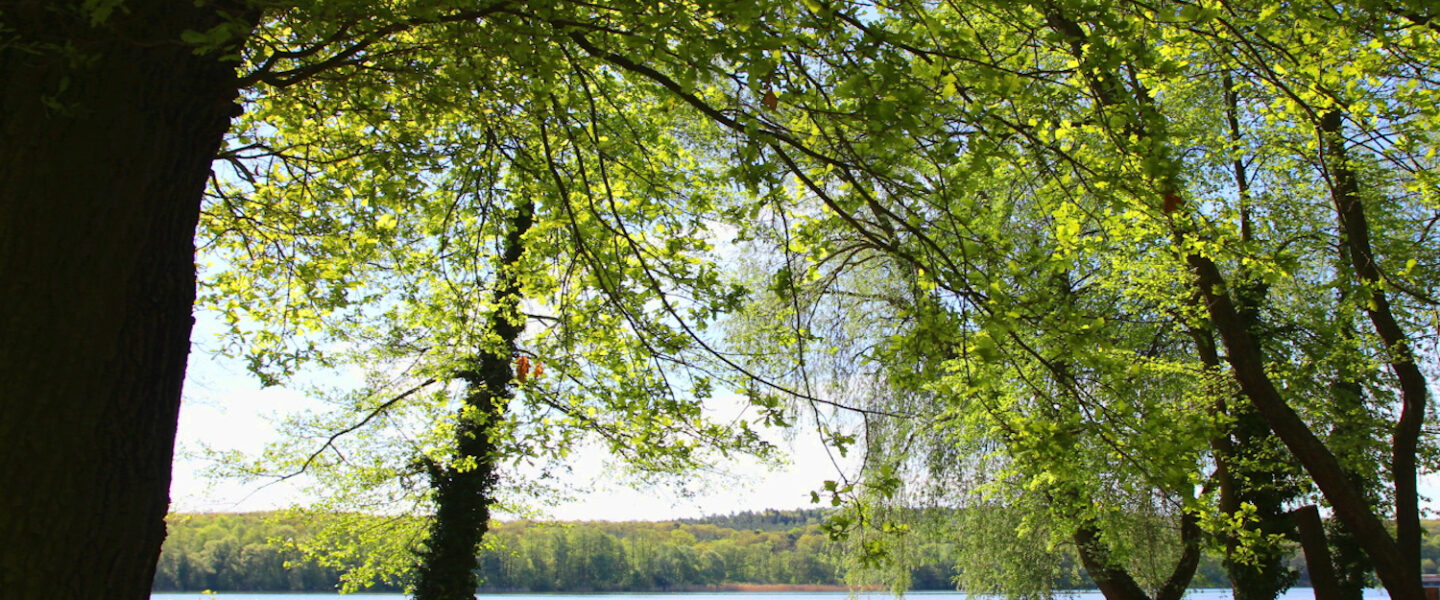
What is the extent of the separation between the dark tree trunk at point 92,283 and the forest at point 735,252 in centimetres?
1

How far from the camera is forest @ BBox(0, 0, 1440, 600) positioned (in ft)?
9.48

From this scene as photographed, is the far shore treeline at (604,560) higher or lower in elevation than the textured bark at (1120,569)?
lower

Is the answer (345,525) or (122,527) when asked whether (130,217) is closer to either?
(122,527)

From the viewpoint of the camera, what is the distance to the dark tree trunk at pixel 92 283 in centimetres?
262

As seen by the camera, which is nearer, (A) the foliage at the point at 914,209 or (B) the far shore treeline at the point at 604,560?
(A) the foliage at the point at 914,209

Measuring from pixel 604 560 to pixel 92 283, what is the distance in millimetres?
49662

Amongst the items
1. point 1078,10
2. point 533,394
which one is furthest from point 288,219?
point 1078,10

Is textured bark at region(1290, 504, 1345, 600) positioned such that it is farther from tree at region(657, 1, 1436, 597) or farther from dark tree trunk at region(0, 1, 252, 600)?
dark tree trunk at region(0, 1, 252, 600)

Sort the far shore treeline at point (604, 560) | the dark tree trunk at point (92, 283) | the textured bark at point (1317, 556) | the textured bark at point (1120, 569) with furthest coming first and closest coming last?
the far shore treeline at point (604, 560) → the textured bark at point (1120, 569) → the textured bark at point (1317, 556) → the dark tree trunk at point (92, 283)

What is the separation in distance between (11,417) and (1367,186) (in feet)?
39.1

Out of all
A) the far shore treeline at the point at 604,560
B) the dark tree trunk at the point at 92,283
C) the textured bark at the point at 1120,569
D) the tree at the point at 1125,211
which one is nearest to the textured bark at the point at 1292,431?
the tree at the point at 1125,211

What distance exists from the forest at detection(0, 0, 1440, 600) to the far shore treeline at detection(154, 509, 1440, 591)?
14188 millimetres

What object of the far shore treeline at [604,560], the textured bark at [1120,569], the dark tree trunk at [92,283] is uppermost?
the dark tree trunk at [92,283]

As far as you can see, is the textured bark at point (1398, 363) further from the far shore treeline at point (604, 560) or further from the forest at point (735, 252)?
the far shore treeline at point (604, 560)
